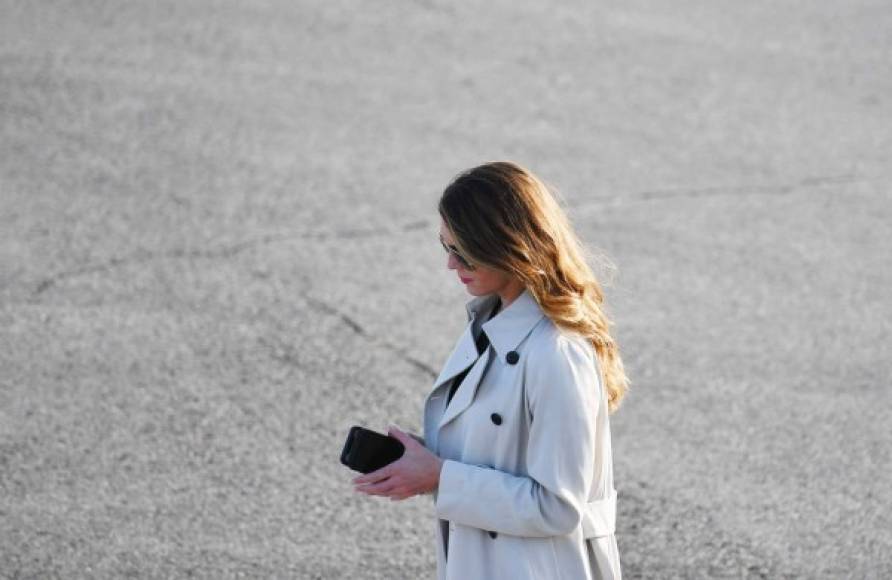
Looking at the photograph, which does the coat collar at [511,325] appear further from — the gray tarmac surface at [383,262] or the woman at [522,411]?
the gray tarmac surface at [383,262]

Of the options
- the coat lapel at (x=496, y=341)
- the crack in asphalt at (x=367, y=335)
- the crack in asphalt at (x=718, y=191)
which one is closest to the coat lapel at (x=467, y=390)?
the coat lapel at (x=496, y=341)

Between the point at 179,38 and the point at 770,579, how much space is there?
7307 millimetres

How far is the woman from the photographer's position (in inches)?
126

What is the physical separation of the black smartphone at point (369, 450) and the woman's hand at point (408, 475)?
0.09 feet

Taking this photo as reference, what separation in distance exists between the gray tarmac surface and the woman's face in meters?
2.04

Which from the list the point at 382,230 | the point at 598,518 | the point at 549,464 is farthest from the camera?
the point at 382,230

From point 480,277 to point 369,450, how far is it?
0.53m

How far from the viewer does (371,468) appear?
3414mm

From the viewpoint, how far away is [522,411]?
3.28 meters

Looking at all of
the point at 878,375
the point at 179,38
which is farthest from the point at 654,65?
the point at 878,375

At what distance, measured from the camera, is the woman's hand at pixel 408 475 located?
3348 mm

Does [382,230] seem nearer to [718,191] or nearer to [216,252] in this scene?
[216,252]

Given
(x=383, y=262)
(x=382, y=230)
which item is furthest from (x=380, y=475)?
(x=382, y=230)

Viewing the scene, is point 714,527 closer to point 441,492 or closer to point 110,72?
point 441,492
